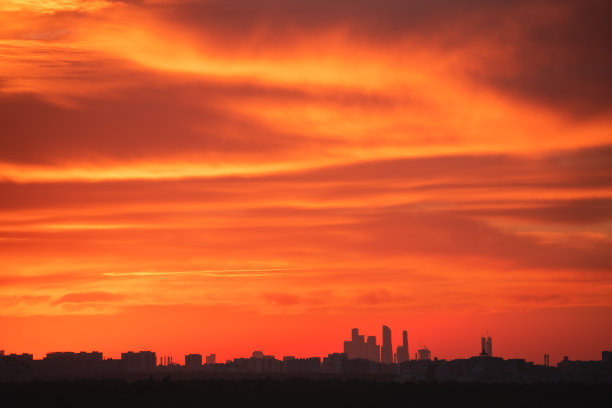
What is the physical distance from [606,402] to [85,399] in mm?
84277

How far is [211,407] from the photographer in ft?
374

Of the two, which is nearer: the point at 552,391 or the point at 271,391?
the point at 271,391

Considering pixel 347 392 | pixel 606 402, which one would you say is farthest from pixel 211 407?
pixel 606 402

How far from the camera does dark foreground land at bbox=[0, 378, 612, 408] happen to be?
112938mm

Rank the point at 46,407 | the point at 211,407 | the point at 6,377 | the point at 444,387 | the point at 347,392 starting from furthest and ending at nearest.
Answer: the point at 6,377
the point at 444,387
the point at 347,392
the point at 211,407
the point at 46,407

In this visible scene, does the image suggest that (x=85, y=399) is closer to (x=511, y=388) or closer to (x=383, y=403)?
(x=383, y=403)

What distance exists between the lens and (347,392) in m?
138

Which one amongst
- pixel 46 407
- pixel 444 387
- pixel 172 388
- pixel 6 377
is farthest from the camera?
pixel 6 377

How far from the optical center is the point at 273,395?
129 meters

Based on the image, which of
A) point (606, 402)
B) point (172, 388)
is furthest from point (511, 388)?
point (172, 388)

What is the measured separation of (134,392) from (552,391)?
79.7 metres

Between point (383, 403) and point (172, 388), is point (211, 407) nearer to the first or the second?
point (172, 388)

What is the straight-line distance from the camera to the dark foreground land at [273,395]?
371 ft

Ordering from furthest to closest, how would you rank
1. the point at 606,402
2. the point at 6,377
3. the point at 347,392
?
the point at 6,377 → the point at 606,402 → the point at 347,392
